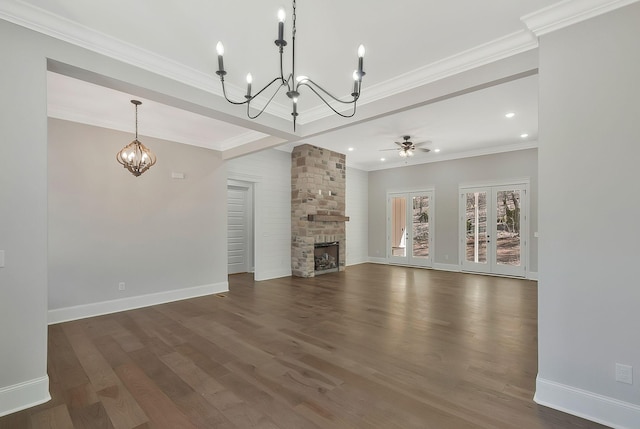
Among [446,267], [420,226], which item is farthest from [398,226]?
[446,267]

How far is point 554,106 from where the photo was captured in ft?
7.34

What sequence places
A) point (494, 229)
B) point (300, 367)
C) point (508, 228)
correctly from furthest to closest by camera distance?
point (494, 229), point (508, 228), point (300, 367)

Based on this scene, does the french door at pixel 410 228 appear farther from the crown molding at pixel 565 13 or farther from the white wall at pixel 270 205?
the crown molding at pixel 565 13

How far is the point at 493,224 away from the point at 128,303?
8.08m

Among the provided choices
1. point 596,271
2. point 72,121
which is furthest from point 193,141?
point 596,271

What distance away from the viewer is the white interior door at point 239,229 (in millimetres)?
7844

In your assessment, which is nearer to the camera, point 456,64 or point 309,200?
point 456,64

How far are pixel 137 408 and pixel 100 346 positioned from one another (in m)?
1.57

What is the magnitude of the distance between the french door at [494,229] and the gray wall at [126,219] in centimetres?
622

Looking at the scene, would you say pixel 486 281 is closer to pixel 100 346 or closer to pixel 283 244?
pixel 283 244

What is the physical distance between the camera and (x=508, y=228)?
730 cm

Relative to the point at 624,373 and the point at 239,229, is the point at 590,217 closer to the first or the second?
the point at 624,373

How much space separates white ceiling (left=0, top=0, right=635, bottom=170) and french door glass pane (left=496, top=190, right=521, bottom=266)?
3.46 m

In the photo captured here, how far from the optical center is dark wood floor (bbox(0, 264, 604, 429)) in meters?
2.12
